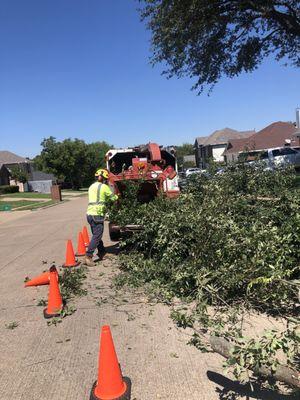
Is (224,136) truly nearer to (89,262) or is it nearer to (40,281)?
(89,262)

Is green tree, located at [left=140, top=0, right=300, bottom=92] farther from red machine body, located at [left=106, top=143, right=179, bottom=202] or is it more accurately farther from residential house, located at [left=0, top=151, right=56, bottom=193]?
residential house, located at [left=0, top=151, right=56, bottom=193]

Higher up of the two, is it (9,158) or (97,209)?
(9,158)

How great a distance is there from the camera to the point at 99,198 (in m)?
8.68

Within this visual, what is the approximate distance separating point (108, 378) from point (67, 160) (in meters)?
63.5

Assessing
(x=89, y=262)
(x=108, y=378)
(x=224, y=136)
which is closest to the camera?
(x=108, y=378)

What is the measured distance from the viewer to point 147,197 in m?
10.7

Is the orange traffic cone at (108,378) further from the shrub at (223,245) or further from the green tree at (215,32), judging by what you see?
the green tree at (215,32)

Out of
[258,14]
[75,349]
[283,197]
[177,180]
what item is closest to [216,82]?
[258,14]

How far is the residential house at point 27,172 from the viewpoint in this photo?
59.8 m

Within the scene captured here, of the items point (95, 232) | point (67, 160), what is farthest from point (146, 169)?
point (67, 160)

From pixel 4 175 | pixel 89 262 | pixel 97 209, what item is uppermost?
pixel 4 175

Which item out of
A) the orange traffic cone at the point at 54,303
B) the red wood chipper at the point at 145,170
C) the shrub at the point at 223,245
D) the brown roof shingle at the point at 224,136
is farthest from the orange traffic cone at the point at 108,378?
the brown roof shingle at the point at 224,136

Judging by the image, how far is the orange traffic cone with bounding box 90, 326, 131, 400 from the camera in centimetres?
353

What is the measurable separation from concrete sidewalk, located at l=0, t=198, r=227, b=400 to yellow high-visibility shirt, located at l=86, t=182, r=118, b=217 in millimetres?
1768
